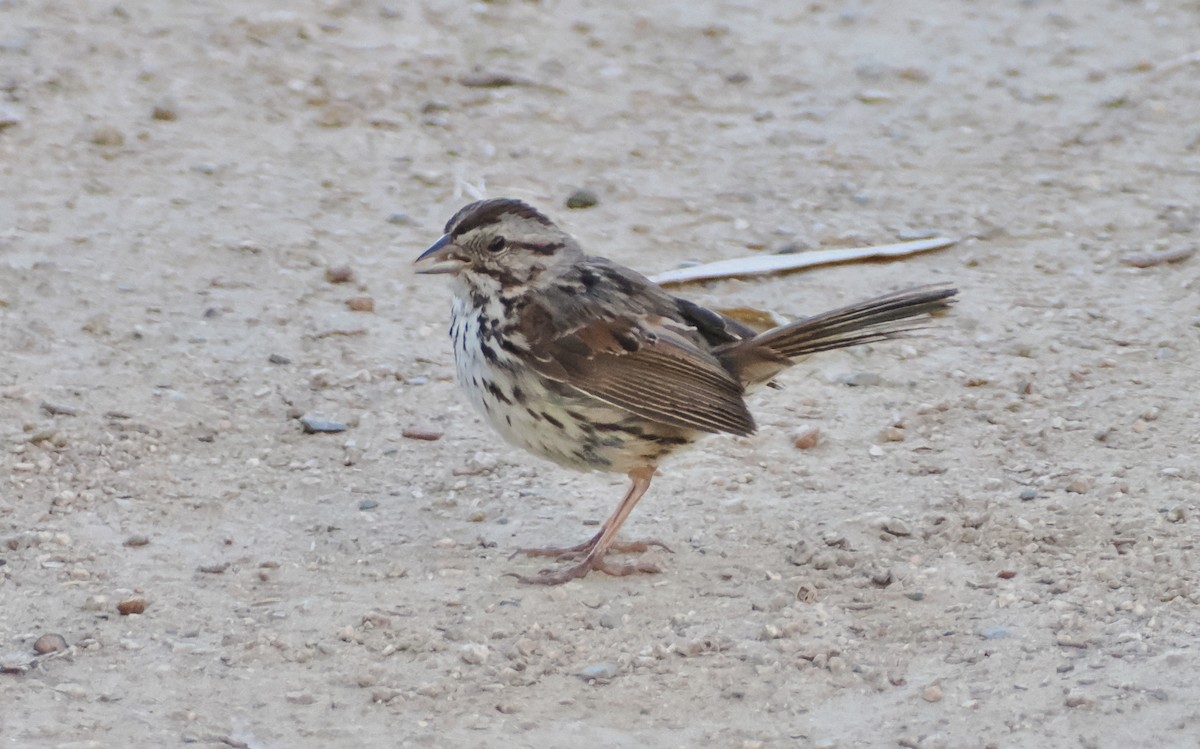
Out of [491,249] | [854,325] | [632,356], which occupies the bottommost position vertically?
[632,356]

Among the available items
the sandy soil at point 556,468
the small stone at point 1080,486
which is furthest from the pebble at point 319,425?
the small stone at point 1080,486

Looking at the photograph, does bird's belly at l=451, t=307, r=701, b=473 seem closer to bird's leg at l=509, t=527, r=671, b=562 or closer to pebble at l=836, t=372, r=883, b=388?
bird's leg at l=509, t=527, r=671, b=562

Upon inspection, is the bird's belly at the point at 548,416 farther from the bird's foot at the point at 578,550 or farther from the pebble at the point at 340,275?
the pebble at the point at 340,275

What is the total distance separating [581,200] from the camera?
26.5ft

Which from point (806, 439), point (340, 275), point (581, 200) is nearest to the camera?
point (806, 439)

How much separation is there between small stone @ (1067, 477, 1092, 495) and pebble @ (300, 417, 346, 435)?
2.70 m

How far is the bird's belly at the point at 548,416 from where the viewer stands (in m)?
5.22

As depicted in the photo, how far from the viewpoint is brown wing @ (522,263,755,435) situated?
5.18 meters

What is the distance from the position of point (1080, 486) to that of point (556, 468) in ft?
6.33

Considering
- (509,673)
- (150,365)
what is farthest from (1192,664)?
(150,365)

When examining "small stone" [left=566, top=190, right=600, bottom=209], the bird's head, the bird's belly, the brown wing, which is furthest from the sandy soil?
the bird's head

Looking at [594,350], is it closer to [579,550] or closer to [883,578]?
[579,550]

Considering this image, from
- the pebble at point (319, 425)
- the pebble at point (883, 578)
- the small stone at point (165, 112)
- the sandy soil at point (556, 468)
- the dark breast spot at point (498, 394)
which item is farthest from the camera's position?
the small stone at point (165, 112)

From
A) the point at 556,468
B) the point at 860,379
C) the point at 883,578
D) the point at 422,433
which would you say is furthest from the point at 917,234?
the point at 883,578
